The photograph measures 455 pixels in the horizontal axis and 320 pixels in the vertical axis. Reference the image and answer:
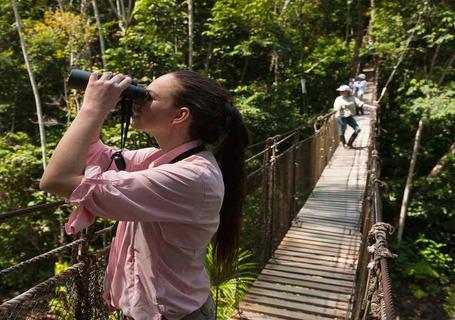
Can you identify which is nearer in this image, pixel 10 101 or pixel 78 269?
pixel 78 269

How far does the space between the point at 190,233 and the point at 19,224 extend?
8720mm

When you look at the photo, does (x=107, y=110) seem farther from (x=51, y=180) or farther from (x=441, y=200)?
(x=441, y=200)

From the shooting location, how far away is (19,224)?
8602 mm

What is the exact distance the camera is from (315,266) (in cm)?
398

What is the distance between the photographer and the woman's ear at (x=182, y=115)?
1027mm

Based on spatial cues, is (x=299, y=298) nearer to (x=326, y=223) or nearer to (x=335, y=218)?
(x=326, y=223)

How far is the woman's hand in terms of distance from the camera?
0.89 meters

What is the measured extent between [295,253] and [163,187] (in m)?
A: 3.56

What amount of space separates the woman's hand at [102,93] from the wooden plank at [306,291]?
2.93 m

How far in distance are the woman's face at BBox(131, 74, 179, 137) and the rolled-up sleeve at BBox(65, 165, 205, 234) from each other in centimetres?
16

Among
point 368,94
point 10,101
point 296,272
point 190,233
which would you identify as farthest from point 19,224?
point 368,94

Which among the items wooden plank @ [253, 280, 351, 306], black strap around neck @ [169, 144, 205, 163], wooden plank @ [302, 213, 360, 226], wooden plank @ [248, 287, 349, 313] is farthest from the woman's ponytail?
Answer: wooden plank @ [302, 213, 360, 226]

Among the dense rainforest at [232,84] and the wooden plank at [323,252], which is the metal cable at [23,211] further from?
the dense rainforest at [232,84]

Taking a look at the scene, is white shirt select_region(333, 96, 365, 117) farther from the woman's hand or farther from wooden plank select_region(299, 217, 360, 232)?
the woman's hand
